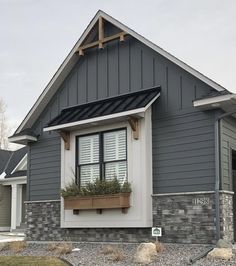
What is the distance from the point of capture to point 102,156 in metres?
13.6

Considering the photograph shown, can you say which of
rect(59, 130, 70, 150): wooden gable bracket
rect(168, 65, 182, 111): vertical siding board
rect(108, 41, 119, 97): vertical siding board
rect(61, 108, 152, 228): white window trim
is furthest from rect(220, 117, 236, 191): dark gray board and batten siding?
rect(59, 130, 70, 150): wooden gable bracket

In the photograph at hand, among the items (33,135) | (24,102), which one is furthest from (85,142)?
(24,102)

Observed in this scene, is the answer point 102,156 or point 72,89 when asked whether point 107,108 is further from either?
point 72,89

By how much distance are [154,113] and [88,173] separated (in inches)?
101

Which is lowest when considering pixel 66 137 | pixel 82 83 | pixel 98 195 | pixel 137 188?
pixel 98 195

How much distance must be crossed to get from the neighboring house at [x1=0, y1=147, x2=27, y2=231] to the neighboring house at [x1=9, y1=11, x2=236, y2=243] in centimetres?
1012

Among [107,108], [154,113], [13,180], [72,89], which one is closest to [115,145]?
[107,108]

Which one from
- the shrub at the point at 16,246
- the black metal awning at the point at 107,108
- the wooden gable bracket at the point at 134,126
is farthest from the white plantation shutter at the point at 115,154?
the shrub at the point at 16,246

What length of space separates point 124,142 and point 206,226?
316cm

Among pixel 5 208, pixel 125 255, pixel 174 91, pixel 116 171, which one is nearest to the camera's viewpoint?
pixel 125 255

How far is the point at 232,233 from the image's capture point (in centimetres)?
1197

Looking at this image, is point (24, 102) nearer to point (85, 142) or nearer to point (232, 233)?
point (85, 142)

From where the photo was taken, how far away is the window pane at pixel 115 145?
13266mm

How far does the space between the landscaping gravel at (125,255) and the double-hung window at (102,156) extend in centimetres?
188
